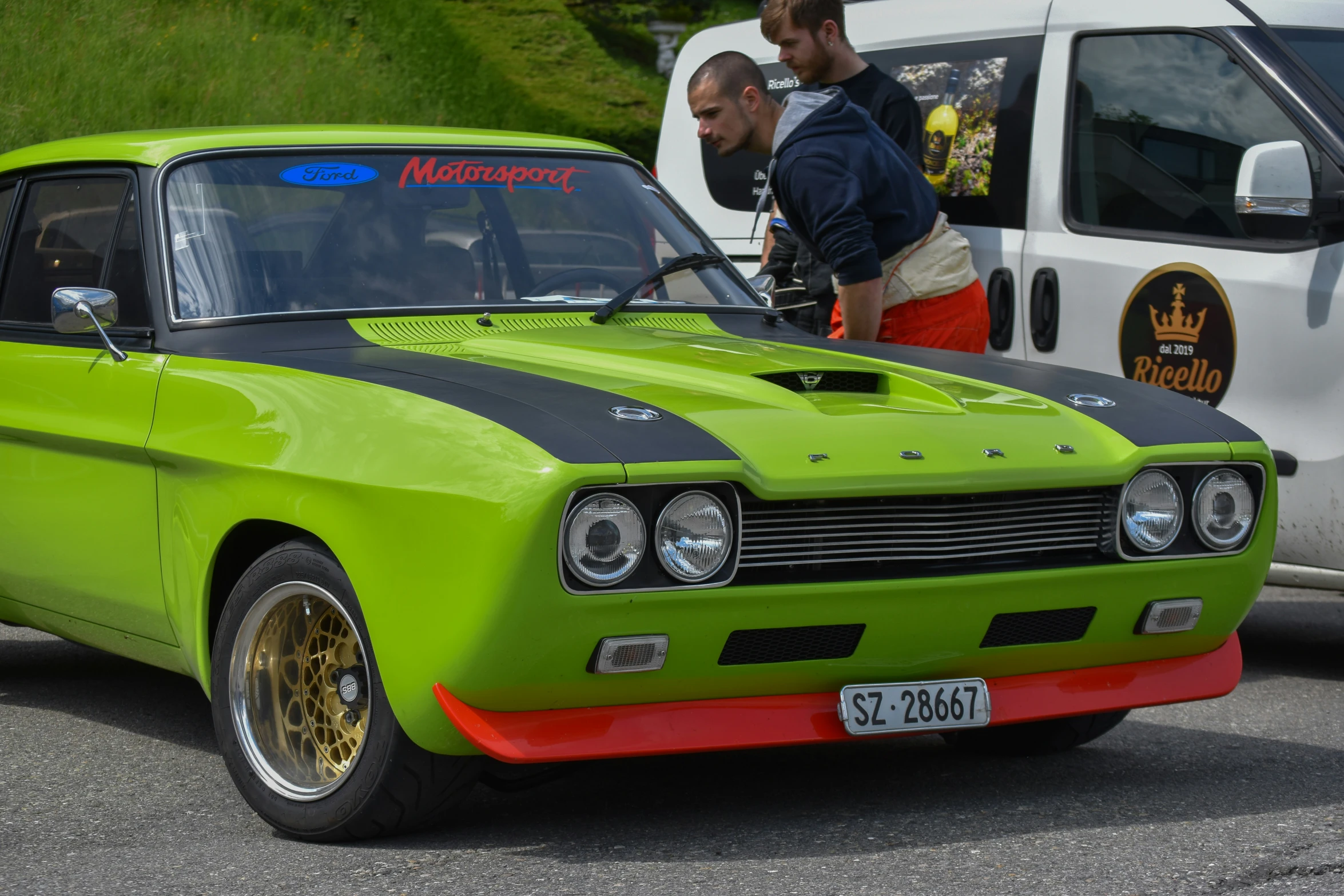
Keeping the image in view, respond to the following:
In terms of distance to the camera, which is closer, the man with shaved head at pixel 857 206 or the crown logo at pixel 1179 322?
A: the man with shaved head at pixel 857 206

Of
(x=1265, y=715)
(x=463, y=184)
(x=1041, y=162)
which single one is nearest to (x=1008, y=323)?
(x=1041, y=162)

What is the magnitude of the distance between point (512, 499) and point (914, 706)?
1040mm

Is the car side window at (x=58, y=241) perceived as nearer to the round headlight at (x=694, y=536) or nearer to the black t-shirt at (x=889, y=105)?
the round headlight at (x=694, y=536)

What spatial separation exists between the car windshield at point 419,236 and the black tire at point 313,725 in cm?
91

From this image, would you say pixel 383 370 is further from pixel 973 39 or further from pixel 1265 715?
pixel 973 39

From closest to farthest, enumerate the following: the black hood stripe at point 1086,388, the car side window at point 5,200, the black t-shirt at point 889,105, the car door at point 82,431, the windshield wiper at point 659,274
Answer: the black hood stripe at point 1086,388 → the car door at point 82,431 → the windshield wiper at point 659,274 → the car side window at point 5,200 → the black t-shirt at point 889,105

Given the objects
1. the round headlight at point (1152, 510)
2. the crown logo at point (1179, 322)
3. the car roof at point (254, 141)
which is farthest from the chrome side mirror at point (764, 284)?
the round headlight at point (1152, 510)

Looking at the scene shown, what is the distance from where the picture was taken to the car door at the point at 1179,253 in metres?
5.52

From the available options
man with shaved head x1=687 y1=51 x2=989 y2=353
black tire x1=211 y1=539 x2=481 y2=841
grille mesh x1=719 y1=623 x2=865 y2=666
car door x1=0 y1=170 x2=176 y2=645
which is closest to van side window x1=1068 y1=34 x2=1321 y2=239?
man with shaved head x1=687 y1=51 x2=989 y2=353

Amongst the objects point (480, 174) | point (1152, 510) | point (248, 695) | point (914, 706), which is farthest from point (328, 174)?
point (1152, 510)

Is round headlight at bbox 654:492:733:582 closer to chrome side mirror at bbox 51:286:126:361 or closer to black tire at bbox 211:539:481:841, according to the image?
black tire at bbox 211:539:481:841

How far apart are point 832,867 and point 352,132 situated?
100 inches

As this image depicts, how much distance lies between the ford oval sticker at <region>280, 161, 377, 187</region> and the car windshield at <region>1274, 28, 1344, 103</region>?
309cm

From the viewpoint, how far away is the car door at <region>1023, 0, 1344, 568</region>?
552 centimetres
